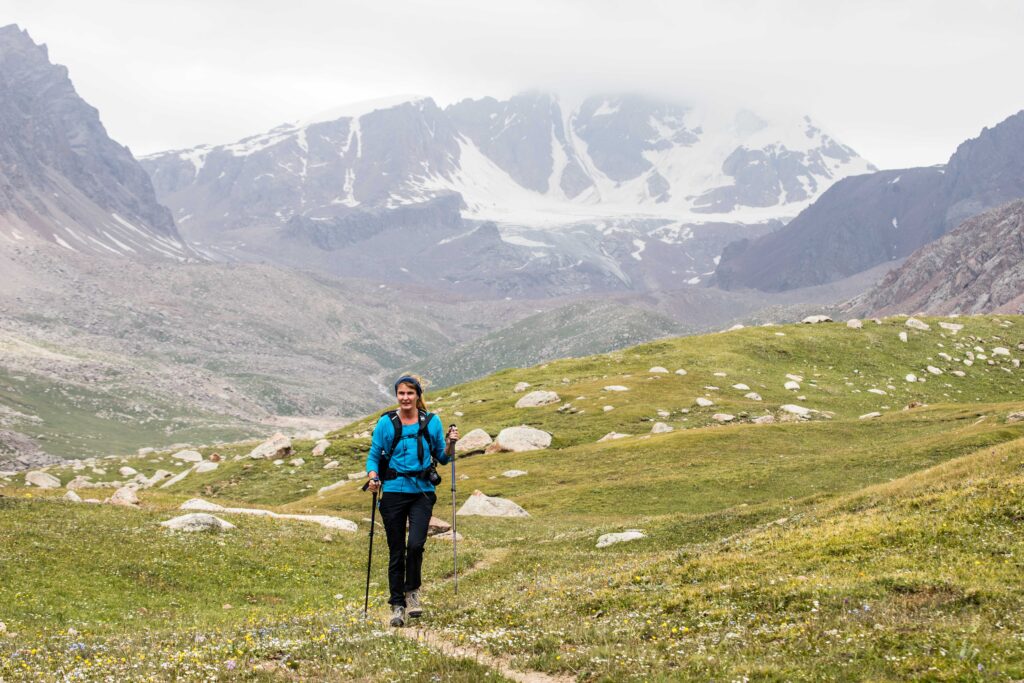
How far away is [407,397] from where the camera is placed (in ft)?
63.6

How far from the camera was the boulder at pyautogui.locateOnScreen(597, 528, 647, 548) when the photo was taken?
34625 millimetres

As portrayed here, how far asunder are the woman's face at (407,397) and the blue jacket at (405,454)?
522 millimetres

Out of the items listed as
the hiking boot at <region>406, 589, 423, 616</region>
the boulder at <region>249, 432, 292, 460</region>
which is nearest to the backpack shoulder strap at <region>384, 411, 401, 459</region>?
the hiking boot at <region>406, 589, 423, 616</region>

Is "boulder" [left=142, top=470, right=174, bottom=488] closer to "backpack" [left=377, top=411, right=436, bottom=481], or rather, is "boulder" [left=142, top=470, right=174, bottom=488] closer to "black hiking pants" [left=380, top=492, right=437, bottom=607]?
"black hiking pants" [left=380, top=492, right=437, bottom=607]

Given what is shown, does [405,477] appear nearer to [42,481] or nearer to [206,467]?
[206,467]

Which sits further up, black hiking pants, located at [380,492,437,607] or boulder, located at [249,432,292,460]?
black hiking pants, located at [380,492,437,607]

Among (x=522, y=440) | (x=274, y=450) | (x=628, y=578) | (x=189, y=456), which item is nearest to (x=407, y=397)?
(x=628, y=578)

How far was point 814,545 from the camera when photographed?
22.7 m

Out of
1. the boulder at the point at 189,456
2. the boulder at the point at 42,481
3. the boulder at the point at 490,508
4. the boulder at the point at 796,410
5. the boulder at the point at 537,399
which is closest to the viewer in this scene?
the boulder at the point at 490,508

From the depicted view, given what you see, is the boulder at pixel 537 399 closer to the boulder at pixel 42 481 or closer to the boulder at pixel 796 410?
the boulder at pixel 796 410

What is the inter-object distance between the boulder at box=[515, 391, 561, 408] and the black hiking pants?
226 ft

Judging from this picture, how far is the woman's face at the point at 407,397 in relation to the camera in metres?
19.3

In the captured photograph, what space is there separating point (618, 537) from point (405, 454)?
18.4m

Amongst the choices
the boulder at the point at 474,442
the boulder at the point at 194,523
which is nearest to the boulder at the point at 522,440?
the boulder at the point at 474,442
